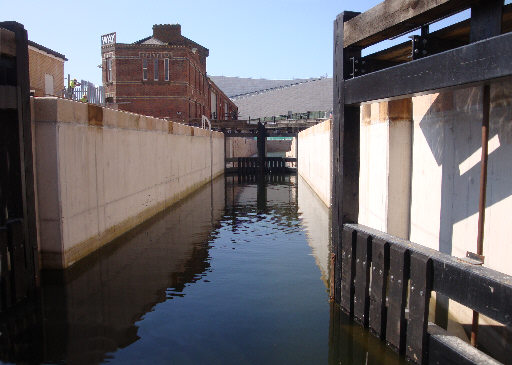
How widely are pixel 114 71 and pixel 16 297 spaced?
38.2 m

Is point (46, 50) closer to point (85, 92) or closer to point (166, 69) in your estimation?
point (85, 92)

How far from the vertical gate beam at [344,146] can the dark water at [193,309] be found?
1324 millimetres

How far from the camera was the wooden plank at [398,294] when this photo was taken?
5191mm

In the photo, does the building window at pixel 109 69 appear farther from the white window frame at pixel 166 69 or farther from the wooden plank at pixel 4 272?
the wooden plank at pixel 4 272

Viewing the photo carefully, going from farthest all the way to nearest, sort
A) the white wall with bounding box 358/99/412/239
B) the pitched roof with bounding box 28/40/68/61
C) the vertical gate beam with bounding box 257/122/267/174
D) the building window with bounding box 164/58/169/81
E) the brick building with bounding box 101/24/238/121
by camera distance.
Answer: the building window with bounding box 164/58/169/81
the brick building with bounding box 101/24/238/121
the vertical gate beam with bounding box 257/122/267/174
the pitched roof with bounding box 28/40/68/61
the white wall with bounding box 358/99/412/239

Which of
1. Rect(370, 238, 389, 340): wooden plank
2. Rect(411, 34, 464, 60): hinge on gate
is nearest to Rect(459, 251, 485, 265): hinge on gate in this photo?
Rect(370, 238, 389, 340): wooden plank

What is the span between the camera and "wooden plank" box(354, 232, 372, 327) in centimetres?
594

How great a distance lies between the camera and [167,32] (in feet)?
154

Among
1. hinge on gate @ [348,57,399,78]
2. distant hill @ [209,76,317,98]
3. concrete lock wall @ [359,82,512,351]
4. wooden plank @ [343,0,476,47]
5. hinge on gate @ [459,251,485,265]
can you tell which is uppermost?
distant hill @ [209,76,317,98]

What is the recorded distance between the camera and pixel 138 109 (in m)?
42.5

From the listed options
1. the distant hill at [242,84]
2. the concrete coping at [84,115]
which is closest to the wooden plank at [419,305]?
Answer: the concrete coping at [84,115]

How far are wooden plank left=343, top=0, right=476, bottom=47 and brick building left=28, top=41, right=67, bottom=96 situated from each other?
2249 cm

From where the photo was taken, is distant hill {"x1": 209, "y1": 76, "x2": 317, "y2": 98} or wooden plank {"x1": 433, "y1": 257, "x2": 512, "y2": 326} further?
distant hill {"x1": 209, "y1": 76, "x2": 317, "y2": 98}

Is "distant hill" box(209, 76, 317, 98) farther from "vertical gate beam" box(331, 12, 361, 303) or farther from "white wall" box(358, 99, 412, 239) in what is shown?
"vertical gate beam" box(331, 12, 361, 303)
